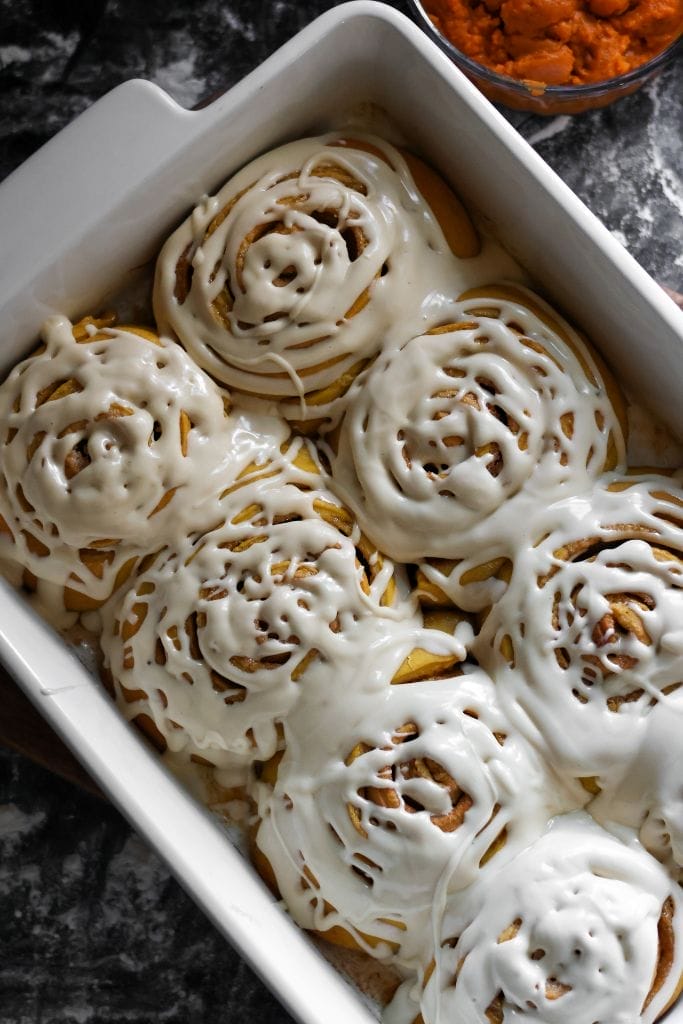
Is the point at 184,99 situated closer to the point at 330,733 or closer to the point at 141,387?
the point at 141,387

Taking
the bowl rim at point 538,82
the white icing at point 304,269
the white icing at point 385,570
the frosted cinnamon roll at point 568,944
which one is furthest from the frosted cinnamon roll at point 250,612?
the bowl rim at point 538,82

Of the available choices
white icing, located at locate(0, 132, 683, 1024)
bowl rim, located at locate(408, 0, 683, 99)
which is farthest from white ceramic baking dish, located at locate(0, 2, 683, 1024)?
bowl rim, located at locate(408, 0, 683, 99)

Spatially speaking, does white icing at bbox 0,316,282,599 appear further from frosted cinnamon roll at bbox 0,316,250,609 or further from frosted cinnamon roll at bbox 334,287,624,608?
frosted cinnamon roll at bbox 334,287,624,608

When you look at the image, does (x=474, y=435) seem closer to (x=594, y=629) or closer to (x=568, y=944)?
(x=594, y=629)

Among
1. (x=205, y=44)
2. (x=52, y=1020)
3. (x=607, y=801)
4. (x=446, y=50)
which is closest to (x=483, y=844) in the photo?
(x=607, y=801)

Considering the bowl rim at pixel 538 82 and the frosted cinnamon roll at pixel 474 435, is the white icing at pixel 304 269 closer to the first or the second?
the frosted cinnamon roll at pixel 474 435
